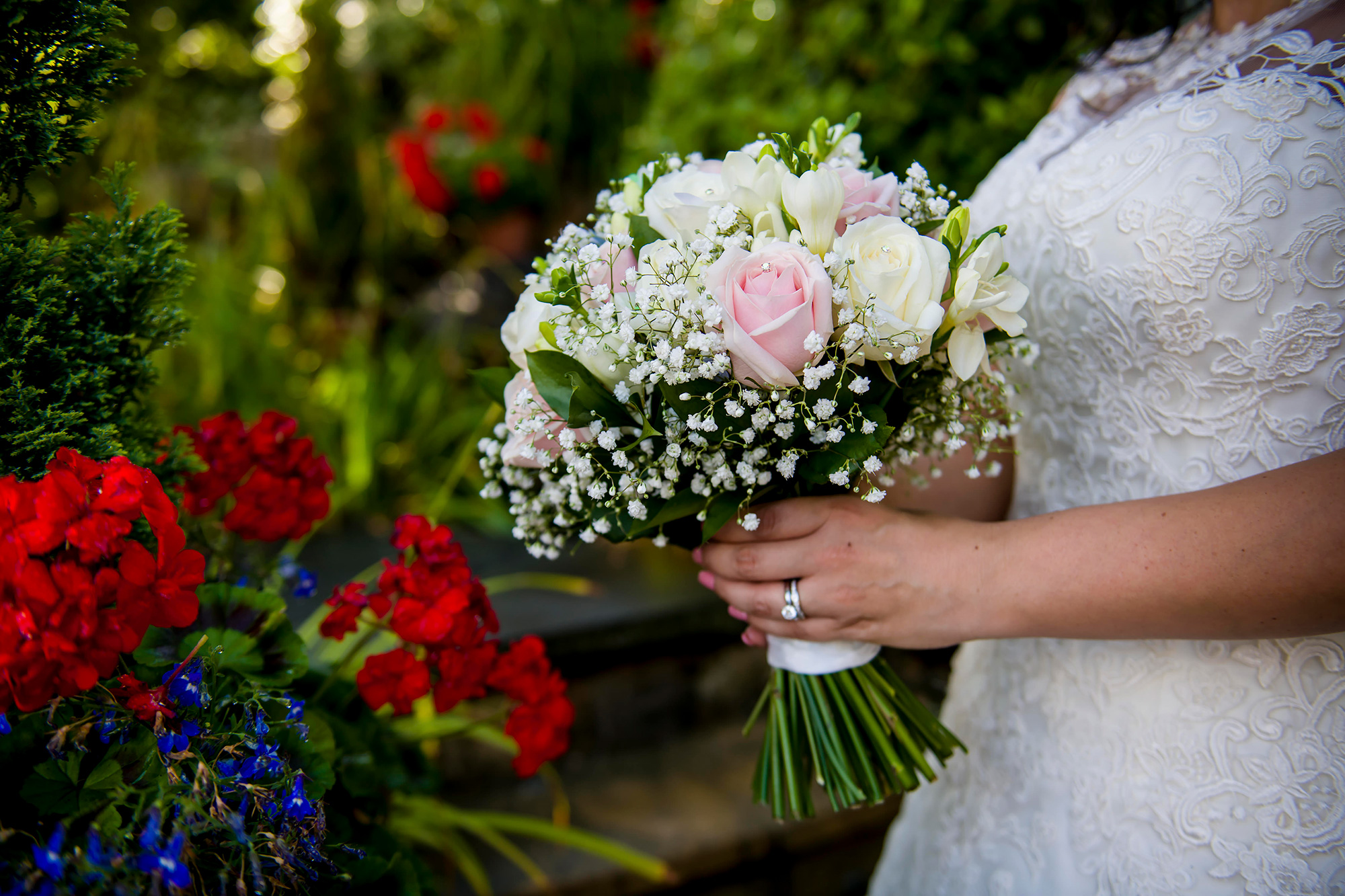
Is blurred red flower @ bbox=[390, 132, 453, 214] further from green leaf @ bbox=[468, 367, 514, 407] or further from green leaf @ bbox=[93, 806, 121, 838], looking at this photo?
green leaf @ bbox=[93, 806, 121, 838]

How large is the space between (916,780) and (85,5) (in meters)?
1.47

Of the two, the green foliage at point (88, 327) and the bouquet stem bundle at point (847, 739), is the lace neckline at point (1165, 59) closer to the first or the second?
the bouquet stem bundle at point (847, 739)

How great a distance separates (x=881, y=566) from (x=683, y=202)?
0.56 metres

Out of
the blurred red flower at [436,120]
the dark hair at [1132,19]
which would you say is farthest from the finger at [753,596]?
the blurred red flower at [436,120]

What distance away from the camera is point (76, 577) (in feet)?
2.21

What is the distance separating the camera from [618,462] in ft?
3.03

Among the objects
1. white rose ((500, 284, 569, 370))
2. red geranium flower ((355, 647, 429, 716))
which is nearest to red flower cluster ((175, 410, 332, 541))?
red geranium flower ((355, 647, 429, 716))

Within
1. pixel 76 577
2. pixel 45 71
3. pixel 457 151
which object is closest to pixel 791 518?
pixel 76 577

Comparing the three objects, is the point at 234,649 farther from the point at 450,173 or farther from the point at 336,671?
the point at 450,173

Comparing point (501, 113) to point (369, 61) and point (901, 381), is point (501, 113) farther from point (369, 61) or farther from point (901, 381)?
point (901, 381)

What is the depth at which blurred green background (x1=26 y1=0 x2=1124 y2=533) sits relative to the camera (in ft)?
6.98

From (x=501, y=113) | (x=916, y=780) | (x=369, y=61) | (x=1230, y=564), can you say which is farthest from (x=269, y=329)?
(x=369, y=61)

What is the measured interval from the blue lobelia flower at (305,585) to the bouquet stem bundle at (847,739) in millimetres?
712

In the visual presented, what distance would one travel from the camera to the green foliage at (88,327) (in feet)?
2.80
